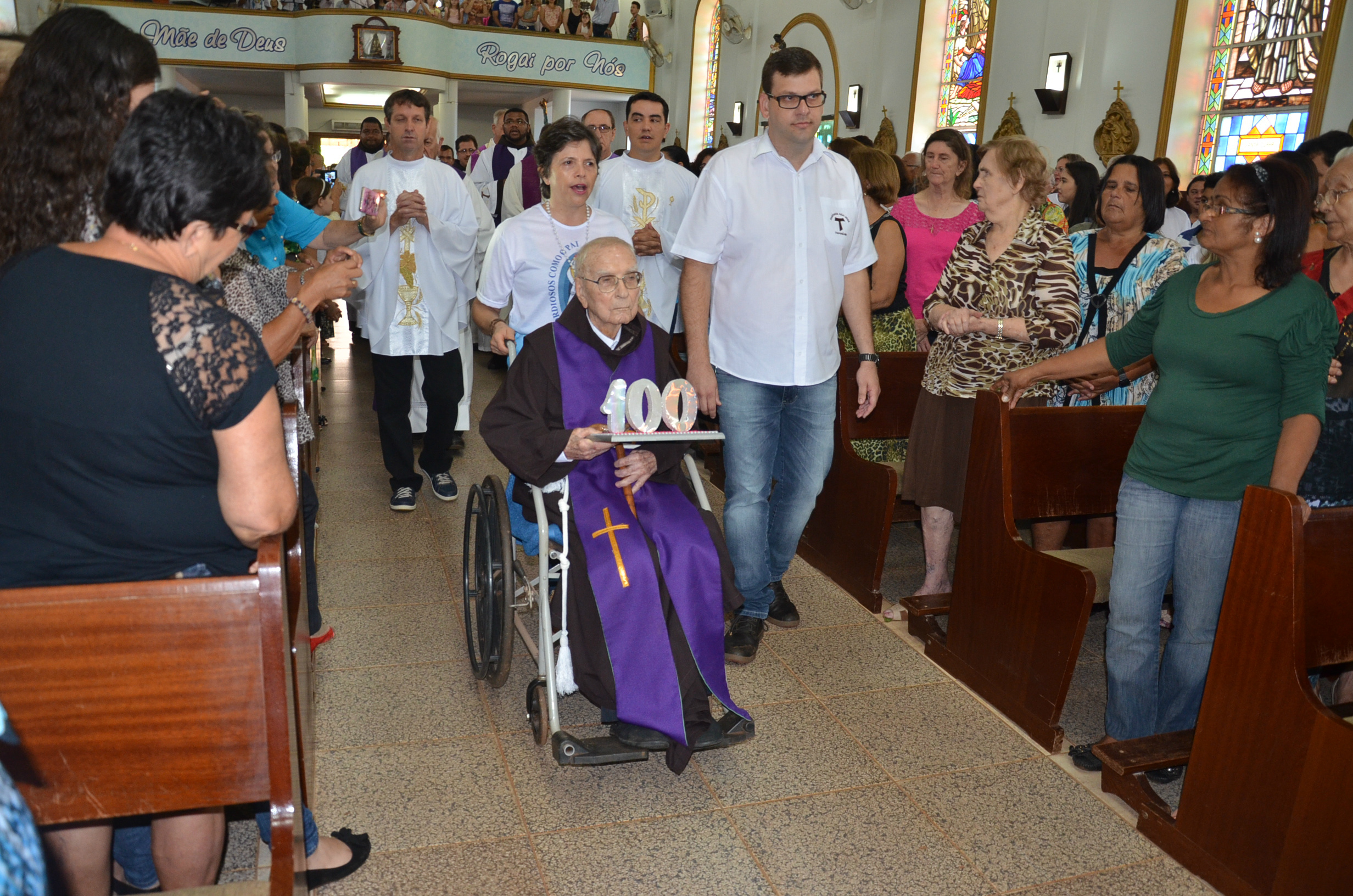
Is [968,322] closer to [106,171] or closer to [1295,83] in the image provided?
[106,171]

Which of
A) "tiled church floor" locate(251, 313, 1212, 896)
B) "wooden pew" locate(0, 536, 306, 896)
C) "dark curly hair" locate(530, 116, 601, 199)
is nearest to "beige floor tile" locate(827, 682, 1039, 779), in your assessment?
"tiled church floor" locate(251, 313, 1212, 896)

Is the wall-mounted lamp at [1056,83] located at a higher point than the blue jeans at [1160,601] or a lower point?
higher

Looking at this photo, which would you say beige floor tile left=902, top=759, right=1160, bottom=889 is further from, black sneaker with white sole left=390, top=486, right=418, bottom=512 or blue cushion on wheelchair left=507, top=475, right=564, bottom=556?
black sneaker with white sole left=390, top=486, right=418, bottom=512

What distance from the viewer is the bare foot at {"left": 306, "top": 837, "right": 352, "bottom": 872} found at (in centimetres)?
211

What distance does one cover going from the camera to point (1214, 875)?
7.32 feet

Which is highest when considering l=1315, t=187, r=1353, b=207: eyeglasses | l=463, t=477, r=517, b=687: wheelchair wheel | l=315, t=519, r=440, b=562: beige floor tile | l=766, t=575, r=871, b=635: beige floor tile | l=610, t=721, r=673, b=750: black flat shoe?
l=1315, t=187, r=1353, b=207: eyeglasses

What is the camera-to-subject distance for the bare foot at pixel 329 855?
211 centimetres

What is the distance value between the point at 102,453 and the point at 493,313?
2.18 meters

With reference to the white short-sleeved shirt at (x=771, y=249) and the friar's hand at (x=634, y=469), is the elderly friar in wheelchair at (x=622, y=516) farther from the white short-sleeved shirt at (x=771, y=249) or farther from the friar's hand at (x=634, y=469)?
the white short-sleeved shirt at (x=771, y=249)

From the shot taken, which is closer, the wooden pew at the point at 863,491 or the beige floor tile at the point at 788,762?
the beige floor tile at the point at 788,762

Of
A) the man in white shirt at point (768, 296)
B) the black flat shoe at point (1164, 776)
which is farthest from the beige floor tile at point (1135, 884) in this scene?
the man in white shirt at point (768, 296)

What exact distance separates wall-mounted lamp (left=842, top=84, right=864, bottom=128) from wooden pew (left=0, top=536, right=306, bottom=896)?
1173cm

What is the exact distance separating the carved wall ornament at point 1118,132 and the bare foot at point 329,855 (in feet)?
25.7

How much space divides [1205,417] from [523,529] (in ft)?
6.08
